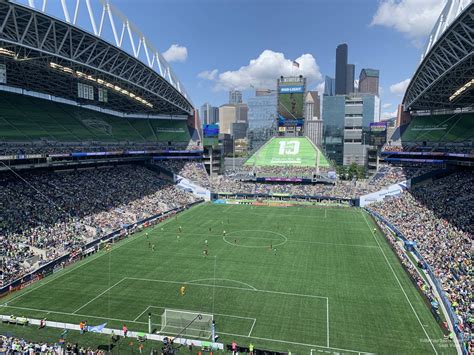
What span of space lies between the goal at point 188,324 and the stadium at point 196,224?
69 mm

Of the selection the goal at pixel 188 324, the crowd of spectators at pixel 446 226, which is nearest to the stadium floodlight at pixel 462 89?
the crowd of spectators at pixel 446 226

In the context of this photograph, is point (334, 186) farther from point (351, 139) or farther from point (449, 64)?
point (351, 139)

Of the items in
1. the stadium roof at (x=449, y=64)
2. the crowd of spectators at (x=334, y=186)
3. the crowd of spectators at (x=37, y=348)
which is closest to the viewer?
the crowd of spectators at (x=37, y=348)

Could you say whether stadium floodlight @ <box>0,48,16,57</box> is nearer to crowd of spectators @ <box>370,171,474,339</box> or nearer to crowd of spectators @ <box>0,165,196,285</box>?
crowd of spectators @ <box>0,165,196,285</box>

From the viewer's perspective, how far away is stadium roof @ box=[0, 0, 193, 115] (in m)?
33.8

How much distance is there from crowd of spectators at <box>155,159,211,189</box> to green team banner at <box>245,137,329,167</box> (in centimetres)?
1225

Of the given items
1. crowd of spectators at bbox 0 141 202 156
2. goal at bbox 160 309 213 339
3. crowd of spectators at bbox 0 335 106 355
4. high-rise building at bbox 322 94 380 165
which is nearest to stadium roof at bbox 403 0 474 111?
goal at bbox 160 309 213 339

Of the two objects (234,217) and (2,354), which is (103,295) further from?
(234,217)

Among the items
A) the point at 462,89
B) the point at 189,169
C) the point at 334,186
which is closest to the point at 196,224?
the point at 189,169

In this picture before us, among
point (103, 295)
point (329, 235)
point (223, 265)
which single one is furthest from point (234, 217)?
point (103, 295)

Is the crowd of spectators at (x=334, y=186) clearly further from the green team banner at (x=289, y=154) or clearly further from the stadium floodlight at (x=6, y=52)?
the stadium floodlight at (x=6, y=52)

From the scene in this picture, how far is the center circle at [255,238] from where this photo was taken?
4138 cm

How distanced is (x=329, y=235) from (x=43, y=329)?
33.1 metres

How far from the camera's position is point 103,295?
27484 mm
